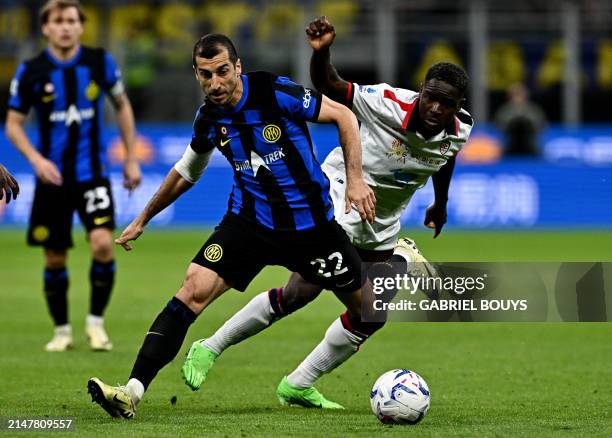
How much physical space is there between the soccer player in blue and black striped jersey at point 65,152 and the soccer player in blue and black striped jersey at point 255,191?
3211mm

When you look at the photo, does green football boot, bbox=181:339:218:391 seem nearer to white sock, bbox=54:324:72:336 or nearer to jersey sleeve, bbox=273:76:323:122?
jersey sleeve, bbox=273:76:323:122

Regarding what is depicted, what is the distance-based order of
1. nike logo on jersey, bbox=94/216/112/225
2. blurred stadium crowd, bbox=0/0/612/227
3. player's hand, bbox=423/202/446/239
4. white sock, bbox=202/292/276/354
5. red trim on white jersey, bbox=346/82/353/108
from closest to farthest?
red trim on white jersey, bbox=346/82/353/108 < white sock, bbox=202/292/276/354 < player's hand, bbox=423/202/446/239 < nike logo on jersey, bbox=94/216/112/225 < blurred stadium crowd, bbox=0/0/612/227

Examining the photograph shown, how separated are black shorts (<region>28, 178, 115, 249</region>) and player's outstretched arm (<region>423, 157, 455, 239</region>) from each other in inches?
119

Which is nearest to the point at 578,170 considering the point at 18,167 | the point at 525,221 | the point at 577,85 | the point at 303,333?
the point at 525,221

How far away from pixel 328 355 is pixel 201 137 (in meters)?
1.50

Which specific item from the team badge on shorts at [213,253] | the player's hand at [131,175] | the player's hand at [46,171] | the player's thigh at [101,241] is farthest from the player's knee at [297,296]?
the player's hand at [131,175]

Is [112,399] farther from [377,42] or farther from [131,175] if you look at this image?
[377,42]

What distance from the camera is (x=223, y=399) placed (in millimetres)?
7344

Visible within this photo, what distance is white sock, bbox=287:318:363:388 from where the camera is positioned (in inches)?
282

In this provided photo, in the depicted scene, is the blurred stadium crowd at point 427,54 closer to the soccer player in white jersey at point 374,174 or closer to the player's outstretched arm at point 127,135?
the player's outstretched arm at point 127,135

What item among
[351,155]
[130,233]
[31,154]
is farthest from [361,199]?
[31,154]

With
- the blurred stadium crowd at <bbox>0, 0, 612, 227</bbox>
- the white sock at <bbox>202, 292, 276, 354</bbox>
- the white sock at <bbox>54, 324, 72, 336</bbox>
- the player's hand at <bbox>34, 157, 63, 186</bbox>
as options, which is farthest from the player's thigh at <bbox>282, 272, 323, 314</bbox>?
the blurred stadium crowd at <bbox>0, 0, 612, 227</bbox>

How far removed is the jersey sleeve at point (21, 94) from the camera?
32.4ft

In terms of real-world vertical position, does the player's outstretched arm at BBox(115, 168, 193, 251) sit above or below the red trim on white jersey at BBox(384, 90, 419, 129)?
below
